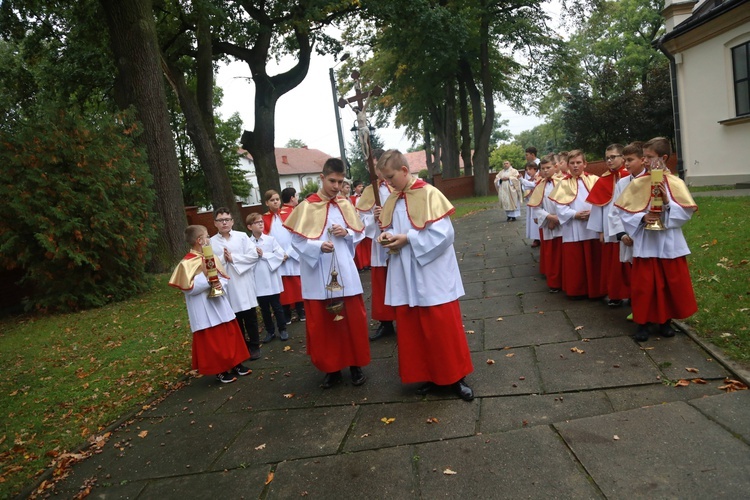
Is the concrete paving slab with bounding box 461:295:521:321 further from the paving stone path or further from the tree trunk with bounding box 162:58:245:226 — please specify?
the tree trunk with bounding box 162:58:245:226

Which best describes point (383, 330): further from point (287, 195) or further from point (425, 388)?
point (287, 195)

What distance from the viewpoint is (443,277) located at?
4.48 meters

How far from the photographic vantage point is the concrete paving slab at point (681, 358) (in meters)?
4.30

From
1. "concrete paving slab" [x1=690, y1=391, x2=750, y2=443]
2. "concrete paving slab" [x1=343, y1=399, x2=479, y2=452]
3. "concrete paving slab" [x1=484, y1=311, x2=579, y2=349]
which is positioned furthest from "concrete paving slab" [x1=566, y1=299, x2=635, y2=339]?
"concrete paving slab" [x1=343, y1=399, x2=479, y2=452]

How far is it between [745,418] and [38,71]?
21.6 m

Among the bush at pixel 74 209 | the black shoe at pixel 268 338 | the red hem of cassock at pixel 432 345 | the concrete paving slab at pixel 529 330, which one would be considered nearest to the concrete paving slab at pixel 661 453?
the red hem of cassock at pixel 432 345

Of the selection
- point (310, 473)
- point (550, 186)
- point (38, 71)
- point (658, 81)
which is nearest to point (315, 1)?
point (38, 71)

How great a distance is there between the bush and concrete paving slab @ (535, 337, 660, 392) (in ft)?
30.0

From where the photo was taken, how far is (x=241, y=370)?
6055 mm

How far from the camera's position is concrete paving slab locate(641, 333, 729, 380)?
4.30 meters

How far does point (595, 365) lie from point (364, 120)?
3.24m

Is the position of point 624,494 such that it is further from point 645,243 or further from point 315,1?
point 315,1

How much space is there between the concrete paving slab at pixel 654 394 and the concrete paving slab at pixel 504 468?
78 centimetres

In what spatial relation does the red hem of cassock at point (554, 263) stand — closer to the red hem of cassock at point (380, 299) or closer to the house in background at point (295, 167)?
the red hem of cassock at point (380, 299)
